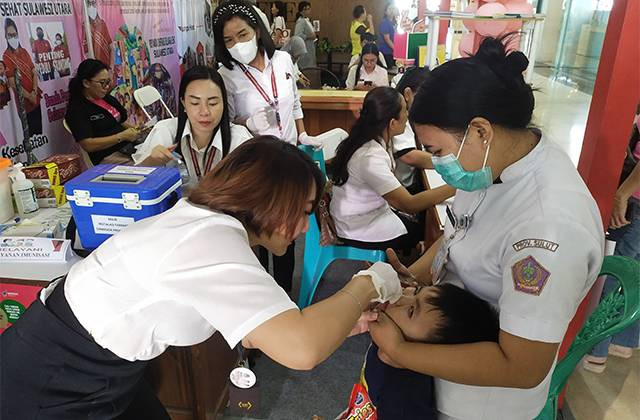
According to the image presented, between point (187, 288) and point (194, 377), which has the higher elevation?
point (187, 288)

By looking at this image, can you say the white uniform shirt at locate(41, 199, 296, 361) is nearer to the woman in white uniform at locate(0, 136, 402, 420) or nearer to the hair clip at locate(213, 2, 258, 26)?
the woman in white uniform at locate(0, 136, 402, 420)

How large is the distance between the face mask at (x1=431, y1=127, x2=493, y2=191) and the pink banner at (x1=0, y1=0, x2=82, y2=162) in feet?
7.59

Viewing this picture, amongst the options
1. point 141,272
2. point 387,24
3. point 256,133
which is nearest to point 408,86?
point 256,133

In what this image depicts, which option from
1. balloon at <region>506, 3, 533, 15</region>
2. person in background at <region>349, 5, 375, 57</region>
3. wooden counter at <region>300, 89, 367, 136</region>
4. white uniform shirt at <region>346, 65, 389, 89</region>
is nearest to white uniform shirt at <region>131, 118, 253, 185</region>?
balloon at <region>506, 3, 533, 15</region>

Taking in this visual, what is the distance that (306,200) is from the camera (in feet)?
3.49

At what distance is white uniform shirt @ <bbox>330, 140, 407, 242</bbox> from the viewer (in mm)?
2314

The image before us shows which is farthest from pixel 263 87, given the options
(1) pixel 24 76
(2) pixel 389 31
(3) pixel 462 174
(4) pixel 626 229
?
(2) pixel 389 31

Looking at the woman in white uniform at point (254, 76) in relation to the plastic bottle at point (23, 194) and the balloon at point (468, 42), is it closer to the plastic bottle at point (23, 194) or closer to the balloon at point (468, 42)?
the plastic bottle at point (23, 194)

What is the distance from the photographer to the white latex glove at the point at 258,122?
2766 mm

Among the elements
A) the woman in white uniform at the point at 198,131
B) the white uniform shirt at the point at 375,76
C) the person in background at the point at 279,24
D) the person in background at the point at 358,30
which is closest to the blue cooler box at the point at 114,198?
the woman in white uniform at the point at 198,131

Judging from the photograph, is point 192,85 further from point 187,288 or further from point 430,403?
point 430,403

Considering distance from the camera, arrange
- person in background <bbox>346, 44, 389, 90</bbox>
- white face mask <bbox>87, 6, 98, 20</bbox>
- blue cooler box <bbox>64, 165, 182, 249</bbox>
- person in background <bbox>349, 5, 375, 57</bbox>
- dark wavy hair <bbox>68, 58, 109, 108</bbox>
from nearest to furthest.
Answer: blue cooler box <bbox>64, 165, 182, 249</bbox> < dark wavy hair <bbox>68, 58, 109, 108</bbox> < white face mask <bbox>87, 6, 98, 20</bbox> < person in background <bbox>346, 44, 389, 90</bbox> < person in background <bbox>349, 5, 375, 57</bbox>

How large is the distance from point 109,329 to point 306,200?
49cm

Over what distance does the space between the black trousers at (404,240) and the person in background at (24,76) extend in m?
1.84
